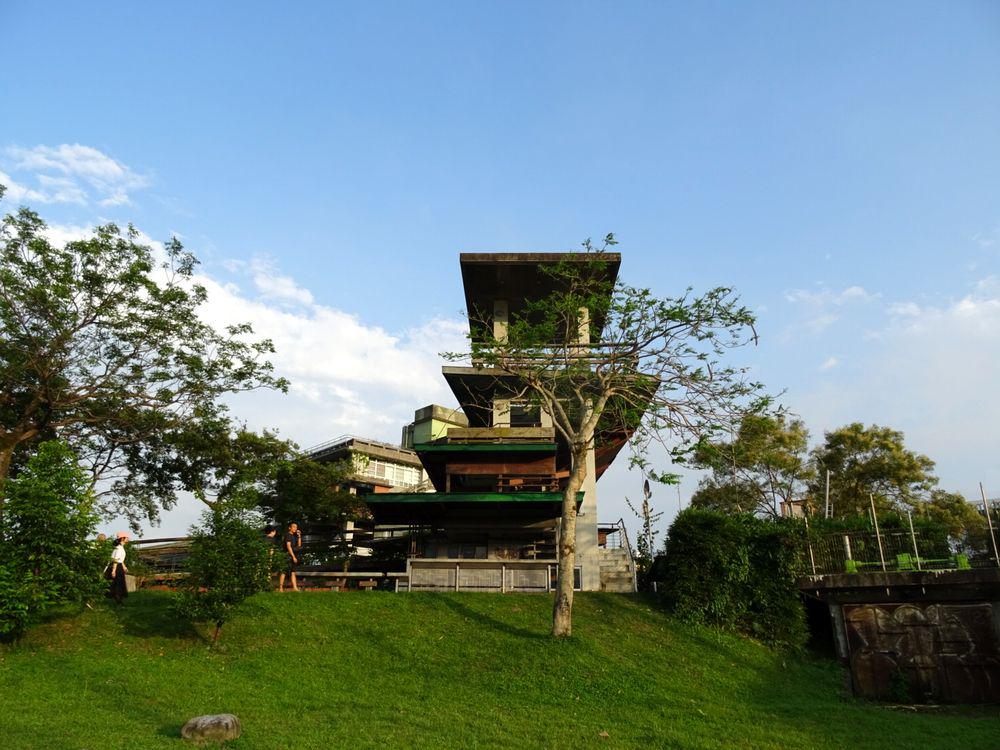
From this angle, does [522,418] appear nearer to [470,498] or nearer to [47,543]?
[470,498]

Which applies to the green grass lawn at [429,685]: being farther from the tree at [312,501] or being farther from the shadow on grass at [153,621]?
the tree at [312,501]

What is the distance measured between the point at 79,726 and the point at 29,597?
573 centimetres

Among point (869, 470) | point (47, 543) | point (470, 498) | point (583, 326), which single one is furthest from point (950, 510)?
point (47, 543)

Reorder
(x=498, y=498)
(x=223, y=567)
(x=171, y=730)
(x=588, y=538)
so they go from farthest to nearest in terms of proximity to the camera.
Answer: (x=588, y=538)
(x=498, y=498)
(x=223, y=567)
(x=171, y=730)

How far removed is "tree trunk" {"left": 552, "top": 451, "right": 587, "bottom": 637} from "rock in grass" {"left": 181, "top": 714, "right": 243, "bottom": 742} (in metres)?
9.85

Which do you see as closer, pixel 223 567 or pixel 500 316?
pixel 223 567

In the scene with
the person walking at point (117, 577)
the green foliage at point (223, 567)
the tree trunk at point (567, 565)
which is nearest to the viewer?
the green foliage at point (223, 567)

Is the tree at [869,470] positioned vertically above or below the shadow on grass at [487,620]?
above

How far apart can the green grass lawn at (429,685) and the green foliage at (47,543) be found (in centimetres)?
136

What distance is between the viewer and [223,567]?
1642 centimetres

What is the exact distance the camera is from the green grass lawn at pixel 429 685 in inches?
446

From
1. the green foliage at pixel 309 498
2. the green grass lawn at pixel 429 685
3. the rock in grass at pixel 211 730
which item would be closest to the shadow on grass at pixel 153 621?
the green grass lawn at pixel 429 685

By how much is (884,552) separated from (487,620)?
1395 centimetres

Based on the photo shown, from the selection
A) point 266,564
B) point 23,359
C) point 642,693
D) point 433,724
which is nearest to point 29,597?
point 266,564
